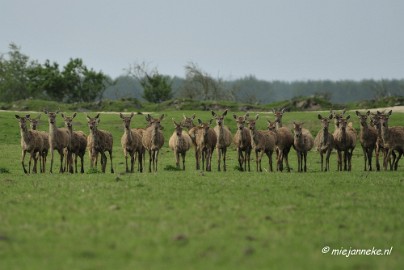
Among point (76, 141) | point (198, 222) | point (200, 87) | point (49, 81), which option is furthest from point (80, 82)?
point (198, 222)

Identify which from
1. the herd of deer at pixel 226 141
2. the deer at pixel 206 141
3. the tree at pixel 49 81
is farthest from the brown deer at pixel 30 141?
the tree at pixel 49 81

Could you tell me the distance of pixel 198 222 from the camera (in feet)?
43.0

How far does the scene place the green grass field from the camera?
A: 1006 centimetres

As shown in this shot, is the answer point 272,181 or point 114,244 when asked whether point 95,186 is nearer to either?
point 272,181

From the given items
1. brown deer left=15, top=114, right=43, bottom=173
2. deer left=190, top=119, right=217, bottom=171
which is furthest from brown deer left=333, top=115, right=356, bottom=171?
brown deer left=15, top=114, right=43, bottom=173

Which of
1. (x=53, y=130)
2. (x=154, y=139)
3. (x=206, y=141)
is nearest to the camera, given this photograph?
(x=53, y=130)

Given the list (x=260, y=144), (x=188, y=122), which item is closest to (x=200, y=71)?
(x=188, y=122)

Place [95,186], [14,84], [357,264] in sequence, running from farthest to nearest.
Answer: [14,84]
[95,186]
[357,264]

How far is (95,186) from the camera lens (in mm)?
19109

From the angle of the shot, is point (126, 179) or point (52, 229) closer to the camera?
point (52, 229)

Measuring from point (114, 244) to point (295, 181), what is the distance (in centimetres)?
1136

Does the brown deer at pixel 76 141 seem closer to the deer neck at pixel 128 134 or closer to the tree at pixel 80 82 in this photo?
the deer neck at pixel 128 134

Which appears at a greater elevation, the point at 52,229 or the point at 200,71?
the point at 200,71
